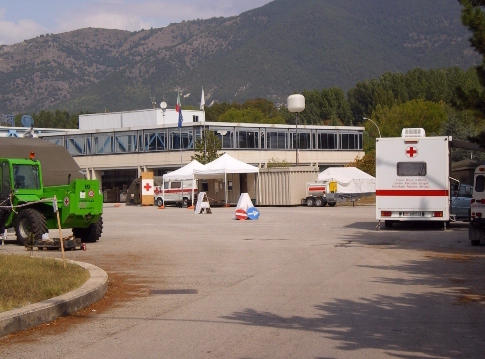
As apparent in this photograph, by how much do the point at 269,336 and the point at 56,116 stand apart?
450 feet

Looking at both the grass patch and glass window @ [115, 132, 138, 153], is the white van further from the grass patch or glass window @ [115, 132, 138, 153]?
the grass patch

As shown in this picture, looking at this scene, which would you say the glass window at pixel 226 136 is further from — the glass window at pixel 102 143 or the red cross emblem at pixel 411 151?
the red cross emblem at pixel 411 151

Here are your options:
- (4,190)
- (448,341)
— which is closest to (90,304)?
(448,341)

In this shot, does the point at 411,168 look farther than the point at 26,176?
Yes

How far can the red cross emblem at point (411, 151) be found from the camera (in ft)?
84.5

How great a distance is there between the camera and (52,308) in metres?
9.52

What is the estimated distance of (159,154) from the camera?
7581cm

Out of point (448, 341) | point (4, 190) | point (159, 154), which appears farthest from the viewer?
point (159, 154)

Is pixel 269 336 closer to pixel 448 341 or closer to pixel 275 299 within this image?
pixel 448 341

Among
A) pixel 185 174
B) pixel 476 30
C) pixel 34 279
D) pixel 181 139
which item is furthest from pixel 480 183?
pixel 181 139

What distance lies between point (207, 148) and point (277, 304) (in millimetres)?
57276

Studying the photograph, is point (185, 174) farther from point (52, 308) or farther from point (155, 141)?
point (52, 308)

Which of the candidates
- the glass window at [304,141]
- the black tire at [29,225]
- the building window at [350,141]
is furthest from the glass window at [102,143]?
the black tire at [29,225]

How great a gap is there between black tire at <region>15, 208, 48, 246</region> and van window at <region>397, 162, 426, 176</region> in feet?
40.3
